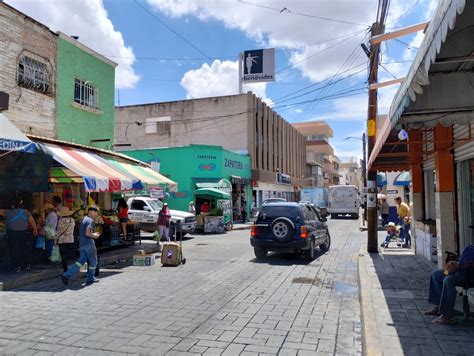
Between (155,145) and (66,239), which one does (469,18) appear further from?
(155,145)

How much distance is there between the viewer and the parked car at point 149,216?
19.8m

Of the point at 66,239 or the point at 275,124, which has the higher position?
the point at 275,124

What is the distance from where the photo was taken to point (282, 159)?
158ft

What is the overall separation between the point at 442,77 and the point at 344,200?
32.9m

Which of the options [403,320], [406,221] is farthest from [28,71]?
[406,221]

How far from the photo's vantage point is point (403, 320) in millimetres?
5910

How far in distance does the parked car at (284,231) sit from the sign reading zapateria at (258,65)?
92.9 feet

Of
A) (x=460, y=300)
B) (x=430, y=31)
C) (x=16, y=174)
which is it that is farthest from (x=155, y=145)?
(x=430, y=31)

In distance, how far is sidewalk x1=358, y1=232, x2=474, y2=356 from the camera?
4.82 m

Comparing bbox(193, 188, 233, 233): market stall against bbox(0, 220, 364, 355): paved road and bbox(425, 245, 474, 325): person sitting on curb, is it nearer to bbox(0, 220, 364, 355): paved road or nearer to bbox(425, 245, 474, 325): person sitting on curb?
bbox(0, 220, 364, 355): paved road

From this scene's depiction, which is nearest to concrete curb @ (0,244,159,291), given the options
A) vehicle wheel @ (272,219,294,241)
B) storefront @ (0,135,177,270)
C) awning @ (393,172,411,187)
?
storefront @ (0,135,177,270)

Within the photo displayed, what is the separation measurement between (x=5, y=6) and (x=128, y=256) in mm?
8576

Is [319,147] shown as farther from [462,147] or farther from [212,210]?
[462,147]

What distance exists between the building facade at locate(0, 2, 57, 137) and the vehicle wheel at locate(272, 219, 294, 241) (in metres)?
8.45
